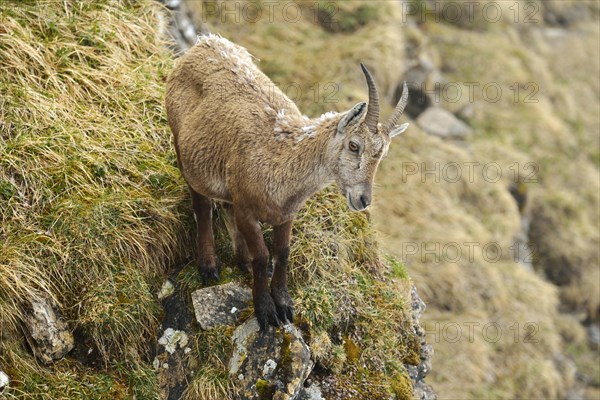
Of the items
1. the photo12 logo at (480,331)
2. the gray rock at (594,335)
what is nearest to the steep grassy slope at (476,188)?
the photo12 logo at (480,331)

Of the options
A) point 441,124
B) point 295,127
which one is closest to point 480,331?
point 441,124

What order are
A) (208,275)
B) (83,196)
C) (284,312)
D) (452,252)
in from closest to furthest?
(284,312) → (208,275) → (83,196) → (452,252)

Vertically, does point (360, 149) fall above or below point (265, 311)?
above

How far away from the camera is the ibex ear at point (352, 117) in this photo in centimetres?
564

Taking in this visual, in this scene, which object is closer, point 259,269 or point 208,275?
point 259,269

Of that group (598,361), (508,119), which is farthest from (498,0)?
(598,361)

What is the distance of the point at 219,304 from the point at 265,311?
51 centimetres

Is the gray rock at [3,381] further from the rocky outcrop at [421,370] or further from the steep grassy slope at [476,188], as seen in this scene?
the steep grassy slope at [476,188]

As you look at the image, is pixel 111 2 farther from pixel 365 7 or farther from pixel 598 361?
Result: pixel 598 361

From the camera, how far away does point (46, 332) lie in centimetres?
605

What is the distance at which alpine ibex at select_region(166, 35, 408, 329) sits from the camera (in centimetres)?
583

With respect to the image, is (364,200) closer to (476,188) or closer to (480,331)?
(480,331)

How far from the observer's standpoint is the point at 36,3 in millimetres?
8953

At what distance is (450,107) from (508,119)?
162 centimetres
